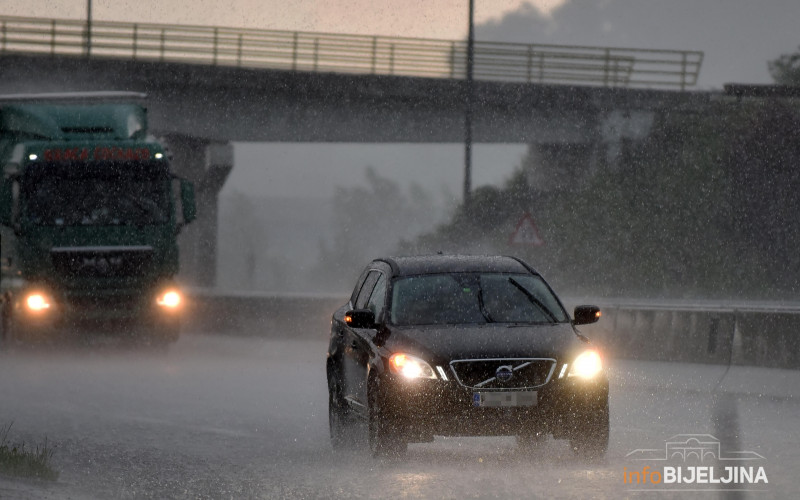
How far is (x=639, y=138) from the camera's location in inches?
1972

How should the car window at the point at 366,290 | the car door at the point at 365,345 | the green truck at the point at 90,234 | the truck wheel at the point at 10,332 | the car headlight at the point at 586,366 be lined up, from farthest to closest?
1. the truck wheel at the point at 10,332
2. the green truck at the point at 90,234
3. the car window at the point at 366,290
4. the car door at the point at 365,345
5. the car headlight at the point at 586,366

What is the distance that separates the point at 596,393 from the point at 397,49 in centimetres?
3659

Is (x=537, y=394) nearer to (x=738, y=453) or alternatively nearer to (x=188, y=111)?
(x=738, y=453)

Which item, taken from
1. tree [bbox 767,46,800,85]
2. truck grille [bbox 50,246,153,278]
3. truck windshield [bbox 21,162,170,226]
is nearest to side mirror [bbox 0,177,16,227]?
truck windshield [bbox 21,162,170,226]

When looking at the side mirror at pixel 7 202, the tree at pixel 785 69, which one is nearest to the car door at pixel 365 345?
the side mirror at pixel 7 202

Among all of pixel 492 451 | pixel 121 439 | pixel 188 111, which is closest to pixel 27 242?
pixel 121 439

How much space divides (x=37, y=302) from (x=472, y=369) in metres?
13.1

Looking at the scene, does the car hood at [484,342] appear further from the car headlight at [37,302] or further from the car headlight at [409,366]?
the car headlight at [37,302]

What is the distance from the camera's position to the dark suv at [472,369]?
9320 mm

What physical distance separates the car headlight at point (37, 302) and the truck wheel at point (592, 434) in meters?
13.2

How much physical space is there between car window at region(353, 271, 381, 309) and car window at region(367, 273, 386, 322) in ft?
0.40

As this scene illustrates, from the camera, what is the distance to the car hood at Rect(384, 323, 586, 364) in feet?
31.1

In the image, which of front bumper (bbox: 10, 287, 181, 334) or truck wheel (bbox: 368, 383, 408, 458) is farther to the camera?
front bumper (bbox: 10, 287, 181, 334)

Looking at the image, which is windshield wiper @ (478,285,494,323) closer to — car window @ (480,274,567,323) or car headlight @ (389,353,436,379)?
car window @ (480,274,567,323)
